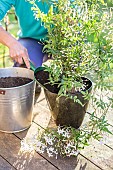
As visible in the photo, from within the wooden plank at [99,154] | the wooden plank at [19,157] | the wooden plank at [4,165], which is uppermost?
the wooden plank at [99,154]

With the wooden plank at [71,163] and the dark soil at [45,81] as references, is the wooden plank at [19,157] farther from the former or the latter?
the dark soil at [45,81]

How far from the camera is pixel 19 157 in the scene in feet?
5.08

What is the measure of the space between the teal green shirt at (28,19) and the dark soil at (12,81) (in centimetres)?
41

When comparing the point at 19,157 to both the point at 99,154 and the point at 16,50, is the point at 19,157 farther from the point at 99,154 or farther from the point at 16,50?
the point at 16,50

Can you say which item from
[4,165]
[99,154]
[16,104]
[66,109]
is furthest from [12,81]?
[99,154]

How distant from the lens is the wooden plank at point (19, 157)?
1.49m

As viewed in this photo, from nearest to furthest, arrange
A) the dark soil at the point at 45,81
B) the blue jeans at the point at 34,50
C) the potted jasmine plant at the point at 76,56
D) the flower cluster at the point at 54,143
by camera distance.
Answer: the potted jasmine plant at the point at 76,56 < the flower cluster at the point at 54,143 < the dark soil at the point at 45,81 < the blue jeans at the point at 34,50

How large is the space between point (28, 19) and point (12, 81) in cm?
52

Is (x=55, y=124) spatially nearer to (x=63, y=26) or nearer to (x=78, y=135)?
(x=78, y=135)

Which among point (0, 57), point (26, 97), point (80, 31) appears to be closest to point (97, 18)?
point (80, 31)

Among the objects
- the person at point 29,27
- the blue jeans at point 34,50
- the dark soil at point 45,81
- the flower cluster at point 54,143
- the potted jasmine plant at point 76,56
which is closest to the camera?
the potted jasmine plant at point 76,56

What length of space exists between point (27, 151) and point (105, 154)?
1.20 feet

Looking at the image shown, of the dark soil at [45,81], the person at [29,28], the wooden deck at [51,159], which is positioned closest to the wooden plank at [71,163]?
the wooden deck at [51,159]

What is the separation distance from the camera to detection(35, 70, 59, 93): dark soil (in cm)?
164
